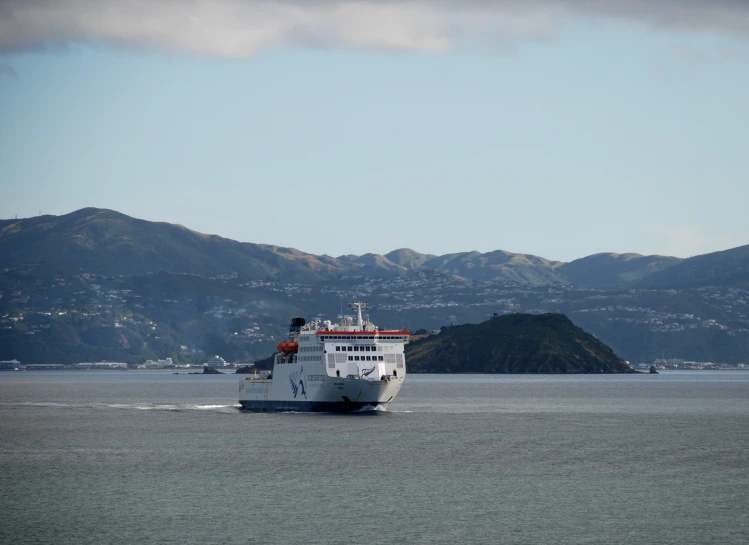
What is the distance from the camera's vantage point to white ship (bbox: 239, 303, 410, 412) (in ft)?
370

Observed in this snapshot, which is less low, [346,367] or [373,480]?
[346,367]

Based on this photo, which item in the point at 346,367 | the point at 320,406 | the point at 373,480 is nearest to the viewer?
the point at 373,480

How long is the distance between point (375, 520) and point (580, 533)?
1064 centimetres

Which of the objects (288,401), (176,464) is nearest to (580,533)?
(176,464)

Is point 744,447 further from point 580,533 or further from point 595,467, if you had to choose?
point 580,533

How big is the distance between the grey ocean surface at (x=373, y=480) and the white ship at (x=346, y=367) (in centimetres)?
227

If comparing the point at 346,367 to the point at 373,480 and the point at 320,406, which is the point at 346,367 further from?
the point at 373,480

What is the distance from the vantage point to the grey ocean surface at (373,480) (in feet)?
182

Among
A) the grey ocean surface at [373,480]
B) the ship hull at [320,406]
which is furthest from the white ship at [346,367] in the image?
the grey ocean surface at [373,480]

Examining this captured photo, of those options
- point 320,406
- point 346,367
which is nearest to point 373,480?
point 346,367

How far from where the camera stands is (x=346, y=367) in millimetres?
112750

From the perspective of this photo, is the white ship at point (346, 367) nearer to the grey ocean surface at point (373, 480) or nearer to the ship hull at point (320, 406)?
the ship hull at point (320, 406)

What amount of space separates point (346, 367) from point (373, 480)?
41266 mm

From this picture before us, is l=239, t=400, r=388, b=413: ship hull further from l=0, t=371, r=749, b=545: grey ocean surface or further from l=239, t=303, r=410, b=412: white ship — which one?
l=0, t=371, r=749, b=545: grey ocean surface
